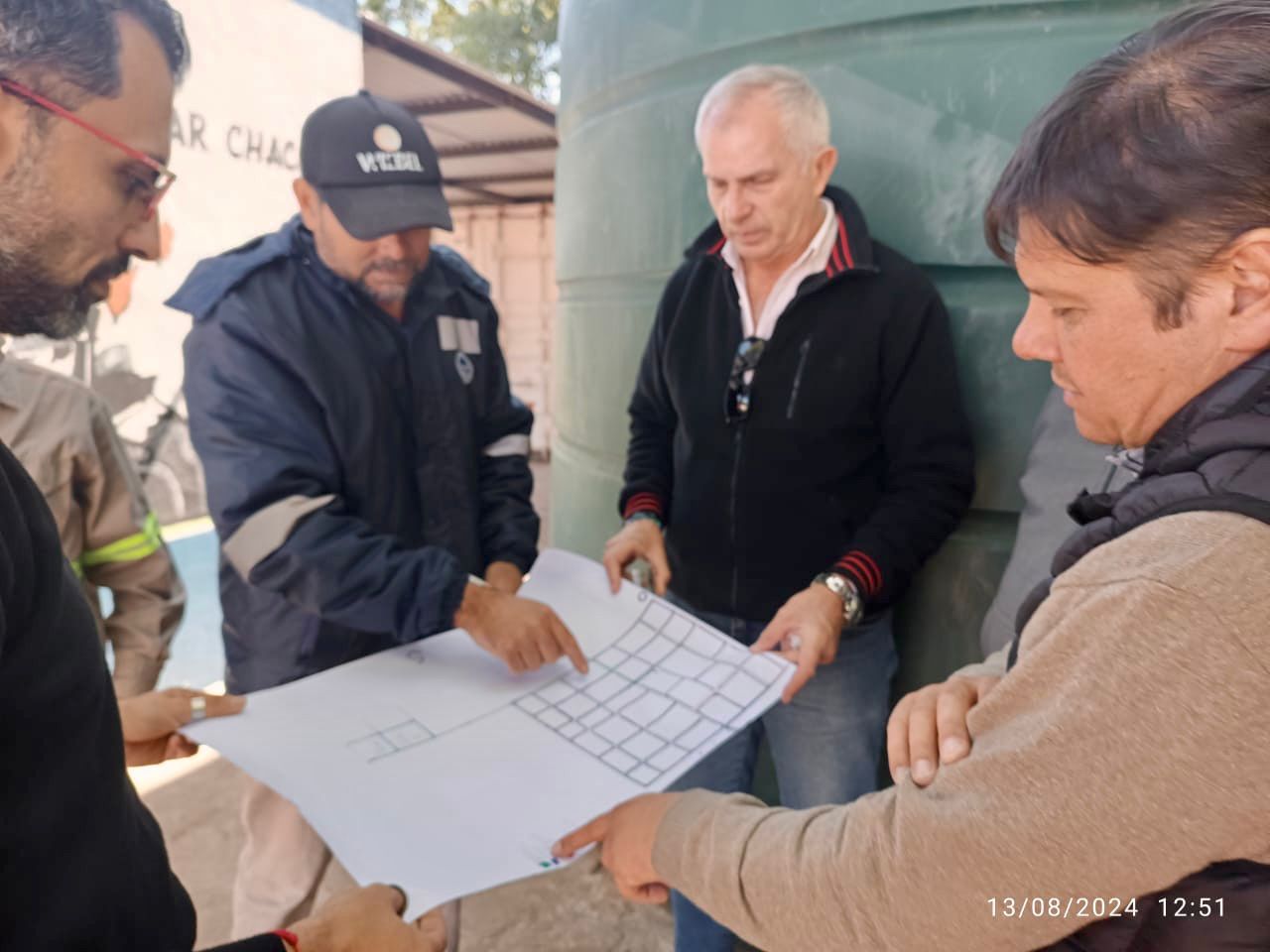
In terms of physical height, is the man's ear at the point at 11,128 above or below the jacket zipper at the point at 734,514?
above

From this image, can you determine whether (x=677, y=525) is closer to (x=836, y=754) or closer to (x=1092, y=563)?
(x=836, y=754)

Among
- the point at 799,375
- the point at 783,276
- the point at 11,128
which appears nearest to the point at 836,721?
the point at 799,375

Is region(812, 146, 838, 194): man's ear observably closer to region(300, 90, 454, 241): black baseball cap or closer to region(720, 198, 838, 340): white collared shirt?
region(720, 198, 838, 340): white collared shirt

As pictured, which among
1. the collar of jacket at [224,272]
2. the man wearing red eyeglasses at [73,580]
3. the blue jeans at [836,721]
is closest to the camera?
the man wearing red eyeglasses at [73,580]

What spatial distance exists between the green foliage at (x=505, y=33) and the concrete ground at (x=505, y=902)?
1019 centimetres

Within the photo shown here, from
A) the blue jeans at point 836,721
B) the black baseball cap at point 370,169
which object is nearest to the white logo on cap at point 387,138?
the black baseball cap at point 370,169

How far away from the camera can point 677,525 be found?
5.28 ft

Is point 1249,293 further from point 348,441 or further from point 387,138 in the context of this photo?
point 387,138

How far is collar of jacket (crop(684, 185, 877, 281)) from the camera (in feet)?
4.60

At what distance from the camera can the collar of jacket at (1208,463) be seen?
51 centimetres

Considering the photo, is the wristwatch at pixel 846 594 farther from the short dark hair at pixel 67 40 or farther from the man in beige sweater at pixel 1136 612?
the short dark hair at pixel 67 40

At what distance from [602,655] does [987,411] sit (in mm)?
813

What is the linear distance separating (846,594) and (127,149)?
107cm

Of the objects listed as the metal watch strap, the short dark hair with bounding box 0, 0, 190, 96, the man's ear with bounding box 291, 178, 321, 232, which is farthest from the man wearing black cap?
the short dark hair with bounding box 0, 0, 190, 96
